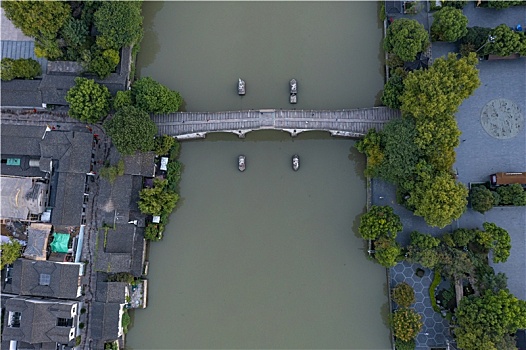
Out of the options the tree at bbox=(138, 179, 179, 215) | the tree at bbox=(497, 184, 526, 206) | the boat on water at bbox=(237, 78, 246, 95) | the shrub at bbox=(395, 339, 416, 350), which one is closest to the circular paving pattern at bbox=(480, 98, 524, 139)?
the tree at bbox=(497, 184, 526, 206)

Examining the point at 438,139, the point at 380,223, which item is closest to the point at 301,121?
the point at 380,223

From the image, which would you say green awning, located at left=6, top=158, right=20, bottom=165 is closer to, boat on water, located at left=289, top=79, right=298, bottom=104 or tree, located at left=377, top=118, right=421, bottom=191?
boat on water, located at left=289, top=79, right=298, bottom=104

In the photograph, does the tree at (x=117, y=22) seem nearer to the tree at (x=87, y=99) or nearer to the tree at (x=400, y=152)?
the tree at (x=87, y=99)

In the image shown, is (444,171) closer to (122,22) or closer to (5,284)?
(122,22)

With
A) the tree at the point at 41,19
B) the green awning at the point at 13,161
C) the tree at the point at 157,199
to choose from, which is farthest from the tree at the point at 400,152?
the green awning at the point at 13,161

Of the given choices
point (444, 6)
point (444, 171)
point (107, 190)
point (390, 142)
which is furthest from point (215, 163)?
point (444, 6)

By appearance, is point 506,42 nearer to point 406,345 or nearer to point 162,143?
point 406,345
